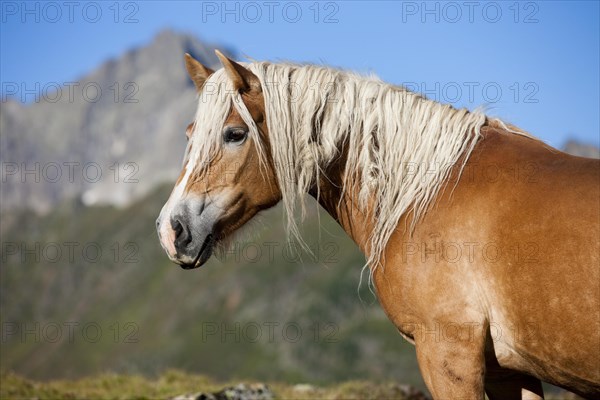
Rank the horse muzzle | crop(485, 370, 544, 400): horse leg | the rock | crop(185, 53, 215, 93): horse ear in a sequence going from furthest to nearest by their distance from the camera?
the rock < crop(185, 53, 215, 93): horse ear < crop(485, 370, 544, 400): horse leg < the horse muzzle

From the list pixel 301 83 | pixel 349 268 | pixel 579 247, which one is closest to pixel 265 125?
pixel 301 83

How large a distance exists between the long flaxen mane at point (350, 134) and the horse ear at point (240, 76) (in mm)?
65

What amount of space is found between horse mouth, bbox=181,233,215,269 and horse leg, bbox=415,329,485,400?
1967mm

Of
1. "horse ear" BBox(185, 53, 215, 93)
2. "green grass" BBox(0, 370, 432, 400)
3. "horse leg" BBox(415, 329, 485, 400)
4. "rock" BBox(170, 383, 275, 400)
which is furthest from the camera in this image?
"green grass" BBox(0, 370, 432, 400)

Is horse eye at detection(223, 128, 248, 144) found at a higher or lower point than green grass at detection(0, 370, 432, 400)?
higher

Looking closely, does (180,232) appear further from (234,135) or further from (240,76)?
(240,76)

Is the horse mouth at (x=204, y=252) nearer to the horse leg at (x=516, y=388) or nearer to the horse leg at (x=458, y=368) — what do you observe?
the horse leg at (x=458, y=368)

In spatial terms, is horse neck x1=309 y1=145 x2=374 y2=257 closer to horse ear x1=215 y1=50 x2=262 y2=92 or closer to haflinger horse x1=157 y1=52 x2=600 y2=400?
haflinger horse x1=157 y1=52 x2=600 y2=400

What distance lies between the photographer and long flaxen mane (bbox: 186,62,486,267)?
215 inches

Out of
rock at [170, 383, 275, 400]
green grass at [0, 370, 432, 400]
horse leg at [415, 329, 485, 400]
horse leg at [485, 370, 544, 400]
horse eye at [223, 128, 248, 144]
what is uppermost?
horse eye at [223, 128, 248, 144]

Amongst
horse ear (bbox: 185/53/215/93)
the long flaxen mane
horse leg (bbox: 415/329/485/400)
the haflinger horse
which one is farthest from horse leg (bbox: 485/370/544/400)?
horse ear (bbox: 185/53/215/93)

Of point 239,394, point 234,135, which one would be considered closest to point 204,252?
point 234,135

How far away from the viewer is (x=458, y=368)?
4.80 metres

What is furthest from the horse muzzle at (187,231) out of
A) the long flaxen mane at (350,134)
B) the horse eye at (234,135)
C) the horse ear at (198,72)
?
the horse ear at (198,72)
